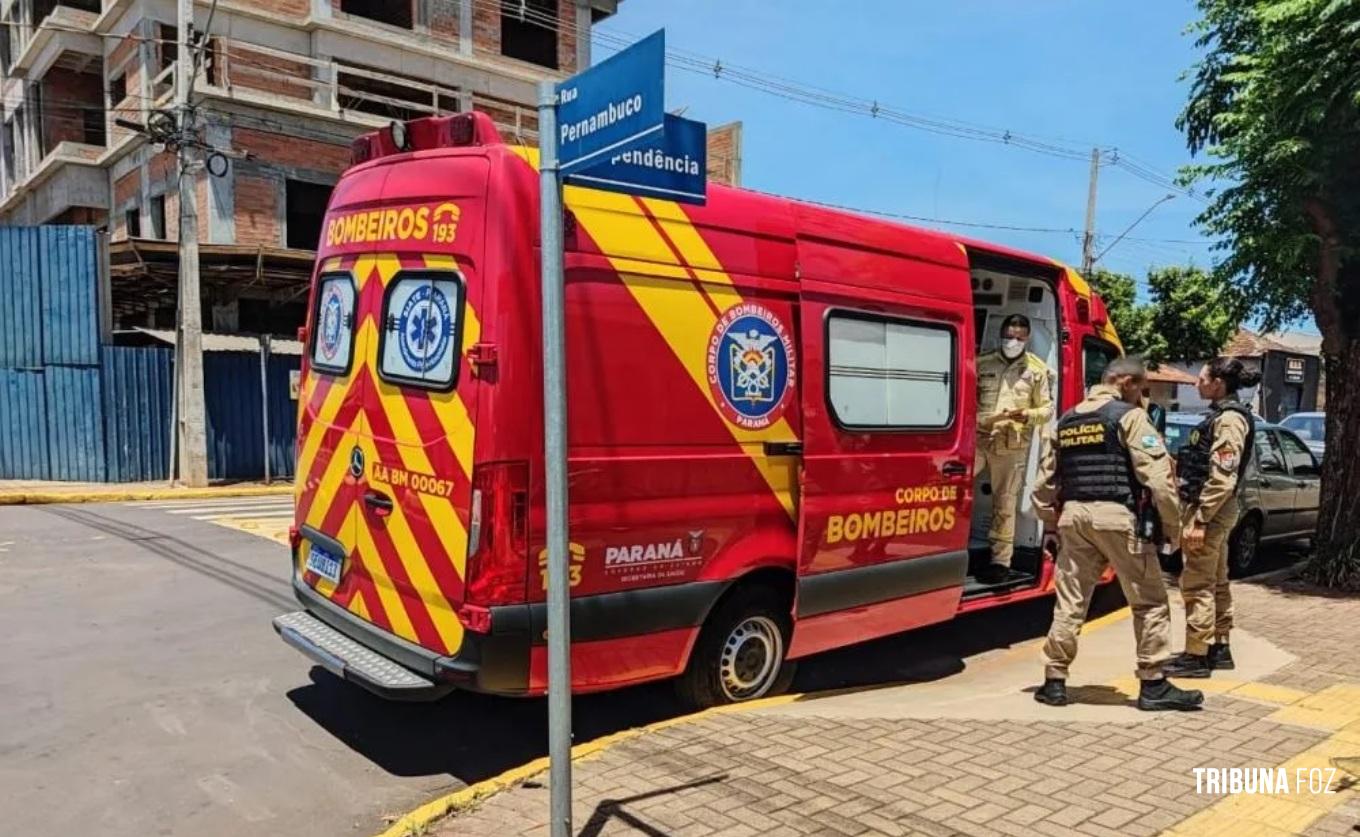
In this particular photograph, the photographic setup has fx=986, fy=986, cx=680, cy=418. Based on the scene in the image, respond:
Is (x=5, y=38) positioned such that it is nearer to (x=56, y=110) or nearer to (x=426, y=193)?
(x=56, y=110)

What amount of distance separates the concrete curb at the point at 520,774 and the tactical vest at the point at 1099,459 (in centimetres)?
169

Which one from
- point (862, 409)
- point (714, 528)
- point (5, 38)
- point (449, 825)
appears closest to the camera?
point (449, 825)

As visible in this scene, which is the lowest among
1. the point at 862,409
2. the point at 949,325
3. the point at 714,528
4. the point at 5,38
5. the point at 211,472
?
the point at 211,472

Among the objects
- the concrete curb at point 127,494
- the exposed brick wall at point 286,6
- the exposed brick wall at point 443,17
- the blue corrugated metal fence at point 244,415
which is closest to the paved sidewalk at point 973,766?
the concrete curb at point 127,494

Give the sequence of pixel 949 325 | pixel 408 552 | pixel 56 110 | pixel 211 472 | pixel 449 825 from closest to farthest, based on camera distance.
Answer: pixel 449 825, pixel 408 552, pixel 949 325, pixel 211 472, pixel 56 110

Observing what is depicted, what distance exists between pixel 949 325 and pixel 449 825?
4077 mm

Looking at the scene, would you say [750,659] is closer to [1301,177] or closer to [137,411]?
[1301,177]

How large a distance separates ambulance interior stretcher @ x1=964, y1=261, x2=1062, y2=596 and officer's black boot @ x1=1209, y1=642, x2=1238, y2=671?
1.29 m

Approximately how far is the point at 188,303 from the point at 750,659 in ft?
45.7

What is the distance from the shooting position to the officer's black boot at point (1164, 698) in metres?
4.99

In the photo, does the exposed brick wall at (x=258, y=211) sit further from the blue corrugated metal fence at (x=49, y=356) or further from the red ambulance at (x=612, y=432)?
the red ambulance at (x=612, y=432)

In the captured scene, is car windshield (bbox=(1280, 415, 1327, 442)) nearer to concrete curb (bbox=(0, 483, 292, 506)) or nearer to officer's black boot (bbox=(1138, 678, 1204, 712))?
officer's black boot (bbox=(1138, 678, 1204, 712))

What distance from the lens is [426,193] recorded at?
4492 mm

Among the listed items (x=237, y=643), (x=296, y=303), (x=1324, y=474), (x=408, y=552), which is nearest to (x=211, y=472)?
(x=296, y=303)
